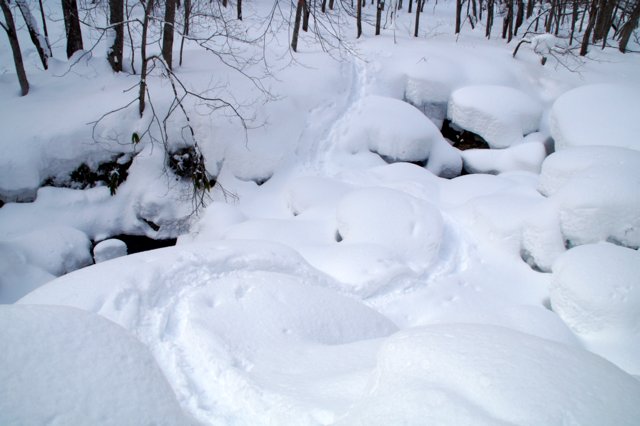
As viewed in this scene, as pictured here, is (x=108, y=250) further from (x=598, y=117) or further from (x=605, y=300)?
(x=598, y=117)

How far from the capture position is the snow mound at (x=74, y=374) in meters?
1.57

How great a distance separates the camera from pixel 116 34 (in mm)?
8391

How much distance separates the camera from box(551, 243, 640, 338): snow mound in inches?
171

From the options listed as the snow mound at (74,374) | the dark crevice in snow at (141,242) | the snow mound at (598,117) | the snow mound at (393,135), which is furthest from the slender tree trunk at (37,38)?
the snow mound at (598,117)

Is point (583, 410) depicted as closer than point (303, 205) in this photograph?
Yes

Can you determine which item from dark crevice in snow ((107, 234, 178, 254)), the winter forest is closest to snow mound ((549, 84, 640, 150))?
the winter forest

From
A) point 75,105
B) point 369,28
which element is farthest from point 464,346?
point 369,28

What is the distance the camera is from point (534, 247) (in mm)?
5719

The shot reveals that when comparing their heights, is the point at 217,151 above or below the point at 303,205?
above

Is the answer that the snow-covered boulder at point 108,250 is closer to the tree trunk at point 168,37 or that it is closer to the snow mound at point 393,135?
the tree trunk at point 168,37

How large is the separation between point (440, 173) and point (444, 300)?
465cm

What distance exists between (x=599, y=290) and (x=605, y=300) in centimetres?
12

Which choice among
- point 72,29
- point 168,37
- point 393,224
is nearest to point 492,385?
point 393,224

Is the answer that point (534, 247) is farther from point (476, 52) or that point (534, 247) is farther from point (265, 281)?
point (476, 52)
